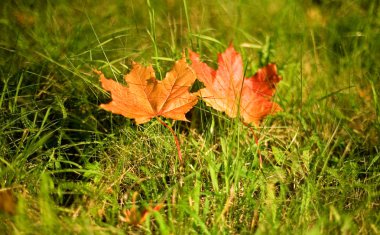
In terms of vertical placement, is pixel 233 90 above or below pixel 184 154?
above

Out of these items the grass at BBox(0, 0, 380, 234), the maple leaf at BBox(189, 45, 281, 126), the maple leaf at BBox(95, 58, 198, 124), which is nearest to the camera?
the grass at BBox(0, 0, 380, 234)

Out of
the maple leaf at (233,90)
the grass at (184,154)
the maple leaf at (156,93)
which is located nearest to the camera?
the grass at (184,154)

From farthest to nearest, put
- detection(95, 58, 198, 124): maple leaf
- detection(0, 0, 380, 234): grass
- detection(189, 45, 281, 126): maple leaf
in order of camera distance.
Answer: detection(189, 45, 281, 126): maple leaf < detection(95, 58, 198, 124): maple leaf < detection(0, 0, 380, 234): grass

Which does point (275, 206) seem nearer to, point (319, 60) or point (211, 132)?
point (211, 132)

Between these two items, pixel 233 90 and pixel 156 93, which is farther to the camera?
pixel 233 90

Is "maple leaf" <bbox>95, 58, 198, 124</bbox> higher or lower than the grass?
higher
